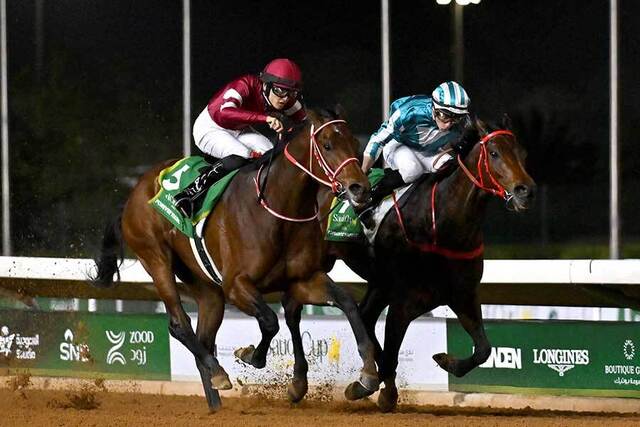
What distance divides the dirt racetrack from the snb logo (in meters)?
0.38

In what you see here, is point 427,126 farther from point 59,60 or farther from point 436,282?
point 59,60

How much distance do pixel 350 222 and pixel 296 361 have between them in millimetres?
860

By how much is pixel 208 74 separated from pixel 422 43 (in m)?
1.74

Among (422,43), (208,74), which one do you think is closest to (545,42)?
(422,43)

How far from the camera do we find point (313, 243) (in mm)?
6621

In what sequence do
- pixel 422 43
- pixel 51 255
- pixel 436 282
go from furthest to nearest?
1. pixel 51 255
2. pixel 422 43
3. pixel 436 282

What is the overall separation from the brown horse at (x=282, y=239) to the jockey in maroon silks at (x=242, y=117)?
0.19 m

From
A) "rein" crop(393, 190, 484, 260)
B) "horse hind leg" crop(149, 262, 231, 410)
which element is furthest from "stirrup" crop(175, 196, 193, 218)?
"rein" crop(393, 190, 484, 260)

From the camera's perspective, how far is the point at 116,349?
9.76 metres

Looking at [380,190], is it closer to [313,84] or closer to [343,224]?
[343,224]

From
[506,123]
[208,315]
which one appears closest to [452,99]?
[506,123]

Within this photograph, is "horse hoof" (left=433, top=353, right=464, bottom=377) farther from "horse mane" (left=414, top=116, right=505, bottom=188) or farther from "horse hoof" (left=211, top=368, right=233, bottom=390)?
"horse hoof" (left=211, top=368, right=233, bottom=390)

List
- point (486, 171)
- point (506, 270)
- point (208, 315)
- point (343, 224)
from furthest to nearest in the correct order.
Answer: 1. point (506, 270)
2. point (208, 315)
3. point (343, 224)
4. point (486, 171)

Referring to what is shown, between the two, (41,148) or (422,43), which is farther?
(41,148)
